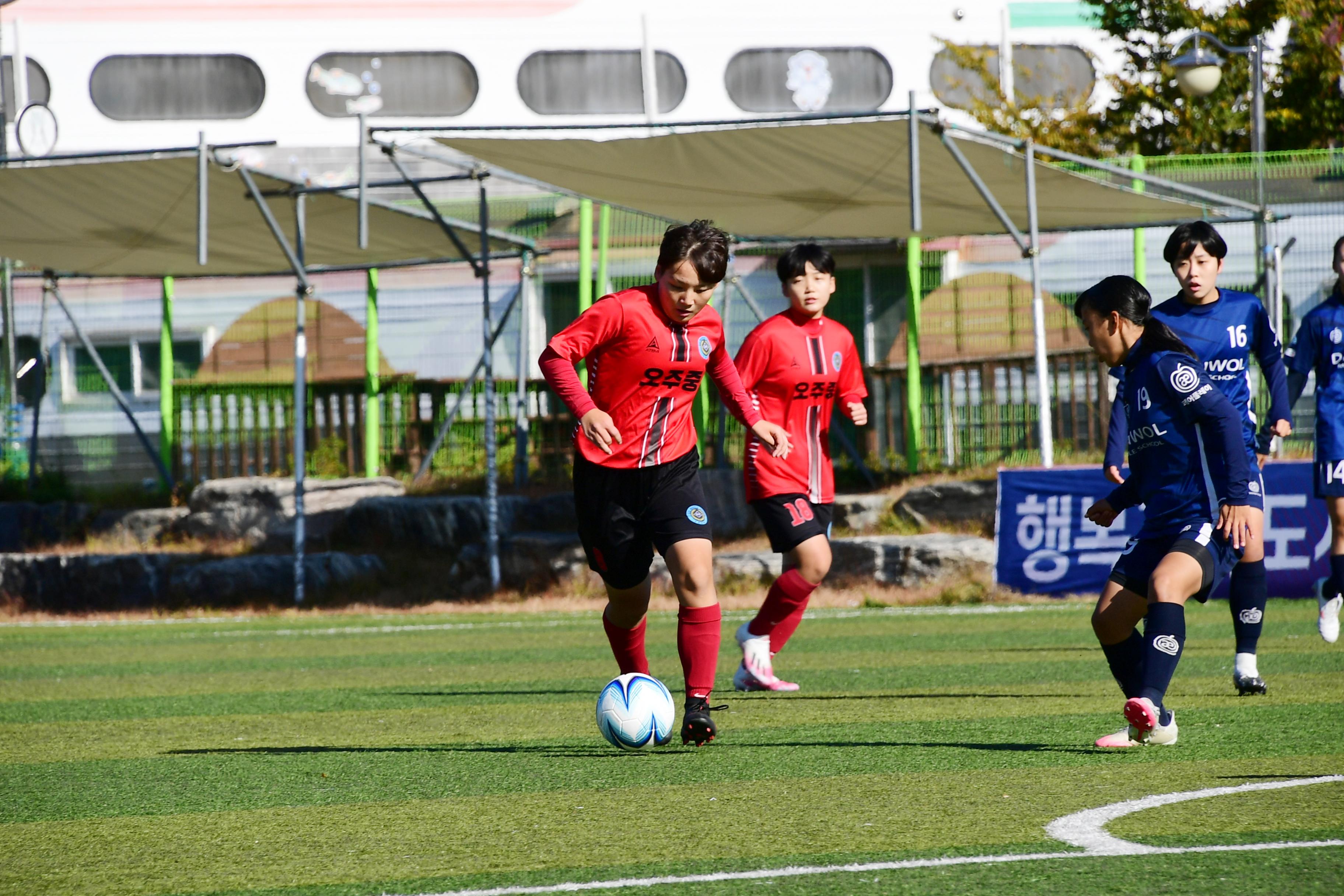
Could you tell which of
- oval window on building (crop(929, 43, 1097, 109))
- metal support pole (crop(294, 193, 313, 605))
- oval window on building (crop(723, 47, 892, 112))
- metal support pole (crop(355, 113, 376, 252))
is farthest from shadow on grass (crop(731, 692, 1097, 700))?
oval window on building (crop(723, 47, 892, 112))

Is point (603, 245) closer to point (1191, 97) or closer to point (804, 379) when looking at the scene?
point (1191, 97)

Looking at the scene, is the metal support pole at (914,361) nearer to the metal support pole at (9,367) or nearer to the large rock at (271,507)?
the large rock at (271,507)

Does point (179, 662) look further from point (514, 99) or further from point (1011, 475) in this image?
point (514, 99)

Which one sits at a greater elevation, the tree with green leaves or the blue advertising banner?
the tree with green leaves

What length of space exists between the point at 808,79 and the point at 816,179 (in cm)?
876

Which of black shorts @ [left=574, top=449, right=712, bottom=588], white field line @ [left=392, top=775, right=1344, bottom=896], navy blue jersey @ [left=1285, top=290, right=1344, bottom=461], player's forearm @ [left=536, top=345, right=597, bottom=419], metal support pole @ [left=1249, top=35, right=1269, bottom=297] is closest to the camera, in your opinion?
white field line @ [left=392, top=775, right=1344, bottom=896]

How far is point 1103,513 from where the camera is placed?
6.01 m

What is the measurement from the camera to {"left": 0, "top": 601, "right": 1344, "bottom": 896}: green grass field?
12.8ft

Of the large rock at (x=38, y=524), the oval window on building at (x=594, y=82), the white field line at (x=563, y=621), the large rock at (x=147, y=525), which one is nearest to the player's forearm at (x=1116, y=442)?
the white field line at (x=563, y=621)

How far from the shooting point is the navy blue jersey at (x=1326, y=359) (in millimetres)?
8758

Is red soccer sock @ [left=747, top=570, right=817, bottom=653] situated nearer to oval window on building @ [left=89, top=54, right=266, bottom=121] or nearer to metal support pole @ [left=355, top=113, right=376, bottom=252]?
metal support pole @ [left=355, top=113, right=376, bottom=252]

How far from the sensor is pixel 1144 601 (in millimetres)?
5742

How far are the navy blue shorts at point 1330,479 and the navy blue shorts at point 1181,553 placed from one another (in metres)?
3.18

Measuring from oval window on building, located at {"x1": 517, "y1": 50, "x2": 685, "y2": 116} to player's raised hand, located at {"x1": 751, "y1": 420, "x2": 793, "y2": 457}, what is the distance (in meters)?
16.1
